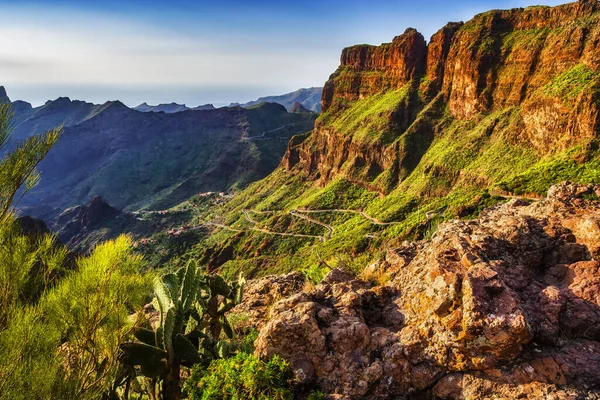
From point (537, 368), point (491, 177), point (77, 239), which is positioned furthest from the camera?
point (77, 239)

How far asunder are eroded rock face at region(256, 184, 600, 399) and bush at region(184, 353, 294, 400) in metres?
0.43

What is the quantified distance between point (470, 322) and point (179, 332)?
7.25m

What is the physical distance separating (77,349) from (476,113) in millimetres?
82116

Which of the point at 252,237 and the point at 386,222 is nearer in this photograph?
the point at 386,222

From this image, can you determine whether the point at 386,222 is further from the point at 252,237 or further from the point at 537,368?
the point at 537,368

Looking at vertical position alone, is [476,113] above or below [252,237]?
above

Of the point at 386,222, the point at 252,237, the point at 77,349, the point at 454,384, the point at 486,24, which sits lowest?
the point at 252,237

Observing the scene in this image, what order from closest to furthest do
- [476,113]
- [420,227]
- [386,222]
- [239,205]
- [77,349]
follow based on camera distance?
[77,349]
[420,227]
[386,222]
[476,113]
[239,205]

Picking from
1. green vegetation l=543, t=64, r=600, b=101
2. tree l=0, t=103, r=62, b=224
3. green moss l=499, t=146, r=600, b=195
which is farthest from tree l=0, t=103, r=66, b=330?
green vegetation l=543, t=64, r=600, b=101

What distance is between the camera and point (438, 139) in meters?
82.1

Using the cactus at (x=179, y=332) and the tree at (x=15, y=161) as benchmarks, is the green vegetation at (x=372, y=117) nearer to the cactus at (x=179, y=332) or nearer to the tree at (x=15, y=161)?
the cactus at (x=179, y=332)

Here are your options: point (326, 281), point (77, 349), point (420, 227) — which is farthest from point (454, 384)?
point (420, 227)

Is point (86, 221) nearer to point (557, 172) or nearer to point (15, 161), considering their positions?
point (557, 172)

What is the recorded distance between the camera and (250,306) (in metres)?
14.0
